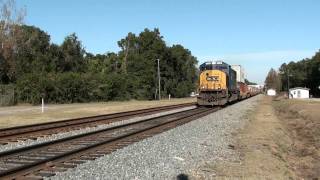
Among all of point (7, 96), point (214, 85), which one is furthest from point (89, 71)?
point (214, 85)

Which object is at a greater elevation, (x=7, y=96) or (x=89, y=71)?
(x=89, y=71)

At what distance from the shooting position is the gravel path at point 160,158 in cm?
1122

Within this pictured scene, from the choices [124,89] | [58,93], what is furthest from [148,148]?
[124,89]

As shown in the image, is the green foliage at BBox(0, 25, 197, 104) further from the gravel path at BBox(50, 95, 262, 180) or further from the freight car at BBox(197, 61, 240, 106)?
the gravel path at BBox(50, 95, 262, 180)

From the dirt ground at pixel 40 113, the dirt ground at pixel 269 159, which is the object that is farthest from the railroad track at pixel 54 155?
the dirt ground at pixel 40 113

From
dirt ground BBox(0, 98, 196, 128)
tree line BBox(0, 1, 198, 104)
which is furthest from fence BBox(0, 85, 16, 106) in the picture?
dirt ground BBox(0, 98, 196, 128)

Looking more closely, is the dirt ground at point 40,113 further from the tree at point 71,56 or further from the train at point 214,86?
the tree at point 71,56

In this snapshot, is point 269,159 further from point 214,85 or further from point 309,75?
point 309,75

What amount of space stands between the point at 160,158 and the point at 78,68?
89828 millimetres

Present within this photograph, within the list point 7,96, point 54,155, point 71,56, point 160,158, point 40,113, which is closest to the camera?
point 54,155

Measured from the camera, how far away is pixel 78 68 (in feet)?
334

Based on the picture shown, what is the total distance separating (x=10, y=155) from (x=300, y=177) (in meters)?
7.48

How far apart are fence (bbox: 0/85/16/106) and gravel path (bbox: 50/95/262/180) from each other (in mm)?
38848

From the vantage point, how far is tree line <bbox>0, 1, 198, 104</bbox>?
62.6 metres
